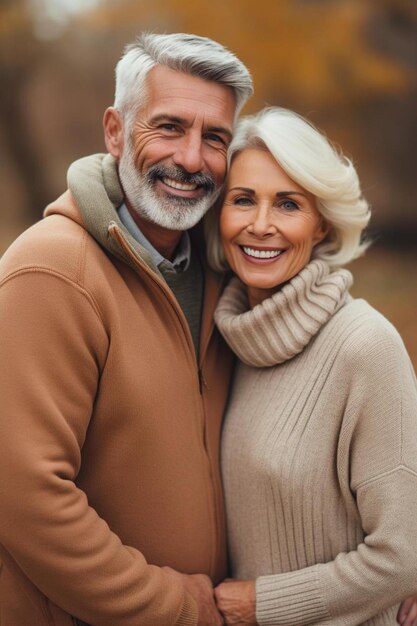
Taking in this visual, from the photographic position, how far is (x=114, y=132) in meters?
2.43

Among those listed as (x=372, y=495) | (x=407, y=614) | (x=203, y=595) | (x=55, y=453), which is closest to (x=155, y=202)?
(x=55, y=453)

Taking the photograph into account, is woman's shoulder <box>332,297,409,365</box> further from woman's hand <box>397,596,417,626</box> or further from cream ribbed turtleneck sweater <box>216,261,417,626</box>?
woman's hand <box>397,596,417,626</box>

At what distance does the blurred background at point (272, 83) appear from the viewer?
24.1 feet

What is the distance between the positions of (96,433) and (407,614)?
116cm

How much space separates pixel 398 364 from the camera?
79.0 inches

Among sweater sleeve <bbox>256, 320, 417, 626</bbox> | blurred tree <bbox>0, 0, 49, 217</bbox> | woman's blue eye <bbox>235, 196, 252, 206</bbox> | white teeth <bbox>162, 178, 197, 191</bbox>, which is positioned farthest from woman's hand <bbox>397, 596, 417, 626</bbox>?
blurred tree <bbox>0, 0, 49, 217</bbox>

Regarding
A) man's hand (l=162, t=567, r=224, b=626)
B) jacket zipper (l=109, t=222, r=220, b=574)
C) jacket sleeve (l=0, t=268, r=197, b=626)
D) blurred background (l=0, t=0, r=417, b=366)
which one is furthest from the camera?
blurred background (l=0, t=0, r=417, b=366)

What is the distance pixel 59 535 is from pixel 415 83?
7172 millimetres

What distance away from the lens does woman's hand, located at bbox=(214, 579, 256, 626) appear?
2.16 meters

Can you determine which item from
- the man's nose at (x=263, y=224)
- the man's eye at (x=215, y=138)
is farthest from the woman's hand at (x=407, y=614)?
the man's eye at (x=215, y=138)

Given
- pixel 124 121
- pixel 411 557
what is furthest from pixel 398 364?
pixel 124 121

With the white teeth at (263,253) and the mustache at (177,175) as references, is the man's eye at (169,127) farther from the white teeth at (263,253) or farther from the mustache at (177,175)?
the white teeth at (263,253)

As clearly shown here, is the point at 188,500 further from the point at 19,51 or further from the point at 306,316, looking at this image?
the point at 19,51

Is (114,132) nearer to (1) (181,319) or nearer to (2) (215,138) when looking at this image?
(2) (215,138)
